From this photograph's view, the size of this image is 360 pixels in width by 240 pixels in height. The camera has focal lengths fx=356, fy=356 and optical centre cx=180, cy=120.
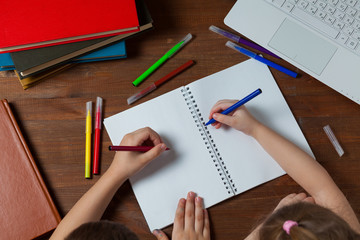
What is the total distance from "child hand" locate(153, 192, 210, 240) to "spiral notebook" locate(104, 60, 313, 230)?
16mm

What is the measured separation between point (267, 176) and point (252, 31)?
0.35m

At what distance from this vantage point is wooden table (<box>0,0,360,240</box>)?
81 centimetres

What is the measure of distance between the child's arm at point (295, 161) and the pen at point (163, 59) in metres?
0.17

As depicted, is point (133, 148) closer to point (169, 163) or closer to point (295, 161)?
point (169, 163)

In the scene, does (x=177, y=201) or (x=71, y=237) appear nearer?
(x=71, y=237)

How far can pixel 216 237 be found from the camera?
81 centimetres

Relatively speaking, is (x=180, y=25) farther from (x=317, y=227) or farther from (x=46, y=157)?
(x=317, y=227)

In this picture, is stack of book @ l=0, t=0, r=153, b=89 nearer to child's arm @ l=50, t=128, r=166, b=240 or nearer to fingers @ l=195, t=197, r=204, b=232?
child's arm @ l=50, t=128, r=166, b=240

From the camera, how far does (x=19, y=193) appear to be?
771mm

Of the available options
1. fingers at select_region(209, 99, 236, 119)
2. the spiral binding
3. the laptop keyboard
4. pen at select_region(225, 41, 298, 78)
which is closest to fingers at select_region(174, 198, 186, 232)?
the spiral binding

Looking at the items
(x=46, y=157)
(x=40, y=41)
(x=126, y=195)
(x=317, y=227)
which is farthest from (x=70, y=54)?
(x=317, y=227)

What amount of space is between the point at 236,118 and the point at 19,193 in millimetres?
506

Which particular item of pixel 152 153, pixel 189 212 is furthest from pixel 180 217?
pixel 152 153

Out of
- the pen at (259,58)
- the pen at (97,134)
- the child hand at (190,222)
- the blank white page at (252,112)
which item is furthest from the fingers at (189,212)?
the pen at (259,58)
